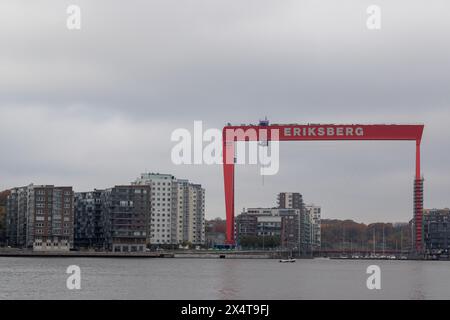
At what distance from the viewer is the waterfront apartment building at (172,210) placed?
480 feet

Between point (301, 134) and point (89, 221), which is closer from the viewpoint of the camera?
point (301, 134)

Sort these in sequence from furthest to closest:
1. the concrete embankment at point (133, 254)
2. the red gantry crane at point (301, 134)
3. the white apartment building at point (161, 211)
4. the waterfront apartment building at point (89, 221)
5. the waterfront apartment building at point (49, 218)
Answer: the white apartment building at point (161, 211) → the waterfront apartment building at point (89, 221) → the waterfront apartment building at point (49, 218) → the concrete embankment at point (133, 254) → the red gantry crane at point (301, 134)

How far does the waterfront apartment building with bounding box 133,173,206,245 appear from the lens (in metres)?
146

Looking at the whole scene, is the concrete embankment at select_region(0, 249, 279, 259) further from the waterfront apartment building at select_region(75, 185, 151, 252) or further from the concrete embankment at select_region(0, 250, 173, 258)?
the waterfront apartment building at select_region(75, 185, 151, 252)

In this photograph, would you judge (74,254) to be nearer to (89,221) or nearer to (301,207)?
(89,221)

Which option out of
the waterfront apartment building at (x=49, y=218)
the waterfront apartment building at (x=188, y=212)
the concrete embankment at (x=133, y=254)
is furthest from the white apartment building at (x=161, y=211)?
the waterfront apartment building at (x=49, y=218)

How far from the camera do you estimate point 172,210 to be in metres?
148

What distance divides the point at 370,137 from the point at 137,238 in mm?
42593

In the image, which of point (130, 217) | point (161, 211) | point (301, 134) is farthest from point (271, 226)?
point (301, 134)

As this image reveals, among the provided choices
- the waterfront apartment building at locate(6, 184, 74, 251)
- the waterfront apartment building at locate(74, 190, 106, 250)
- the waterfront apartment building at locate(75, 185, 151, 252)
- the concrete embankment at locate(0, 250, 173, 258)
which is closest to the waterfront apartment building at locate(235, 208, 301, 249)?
the waterfront apartment building at locate(74, 190, 106, 250)

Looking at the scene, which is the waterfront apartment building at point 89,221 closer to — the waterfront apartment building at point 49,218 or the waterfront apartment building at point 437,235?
the waterfront apartment building at point 49,218

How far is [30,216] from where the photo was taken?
127 meters
